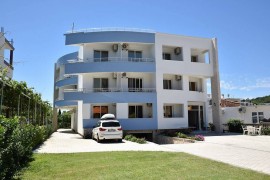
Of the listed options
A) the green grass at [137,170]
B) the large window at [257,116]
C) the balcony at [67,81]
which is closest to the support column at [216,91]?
the large window at [257,116]

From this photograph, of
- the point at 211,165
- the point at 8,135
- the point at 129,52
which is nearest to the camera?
the point at 8,135

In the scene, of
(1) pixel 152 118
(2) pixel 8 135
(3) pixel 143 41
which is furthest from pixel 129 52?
(2) pixel 8 135

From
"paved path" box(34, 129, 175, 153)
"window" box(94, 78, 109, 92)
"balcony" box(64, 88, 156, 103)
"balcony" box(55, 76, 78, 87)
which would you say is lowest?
"paved path" box(34, 129, 175, 153)

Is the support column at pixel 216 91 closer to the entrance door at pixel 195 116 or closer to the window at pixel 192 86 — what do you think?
the entrance door at pixel 195 116

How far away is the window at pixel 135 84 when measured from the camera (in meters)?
29.4

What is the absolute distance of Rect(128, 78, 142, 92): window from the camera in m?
29.4

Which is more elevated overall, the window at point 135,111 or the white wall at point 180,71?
the white wall at point 180,71

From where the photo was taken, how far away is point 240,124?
2995 centimetres

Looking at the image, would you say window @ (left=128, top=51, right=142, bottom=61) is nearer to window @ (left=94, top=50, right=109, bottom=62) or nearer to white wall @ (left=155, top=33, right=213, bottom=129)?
white wall @ (left=155, top=33, right=213, bottom=129)

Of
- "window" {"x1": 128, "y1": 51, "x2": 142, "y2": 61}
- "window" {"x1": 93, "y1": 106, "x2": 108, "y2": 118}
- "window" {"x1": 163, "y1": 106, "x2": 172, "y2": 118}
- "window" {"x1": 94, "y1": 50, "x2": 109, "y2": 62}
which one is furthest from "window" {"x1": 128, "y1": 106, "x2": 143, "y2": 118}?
"window" {"x1": 94, "y1": 50, "x2": 109, "y2": 62}

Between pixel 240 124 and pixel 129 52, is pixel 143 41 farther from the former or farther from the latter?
pixel 240 124

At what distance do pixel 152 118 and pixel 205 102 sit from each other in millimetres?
7725

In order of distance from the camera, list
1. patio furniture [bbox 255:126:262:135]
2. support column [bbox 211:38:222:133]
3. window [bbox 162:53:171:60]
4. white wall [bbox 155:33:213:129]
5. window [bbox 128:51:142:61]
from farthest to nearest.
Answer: window [bbox 162:53:171:60] → support column [bbox 211:38:222:133] → window [bbox 128:51:142:61] → white wall [bbox 155:33:213:129] → patio furniture [bbox 255:126:262:135]

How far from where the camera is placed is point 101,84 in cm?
2933
